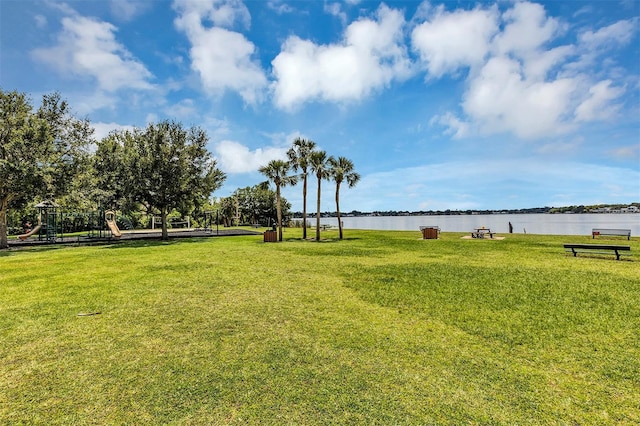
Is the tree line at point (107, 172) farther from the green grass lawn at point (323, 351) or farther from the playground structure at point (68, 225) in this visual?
the green grass lawn at point (323, 351)

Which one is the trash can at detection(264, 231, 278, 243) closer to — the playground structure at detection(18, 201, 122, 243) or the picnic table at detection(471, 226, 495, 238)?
the playground structure at detection(18, 201, 122, 243)

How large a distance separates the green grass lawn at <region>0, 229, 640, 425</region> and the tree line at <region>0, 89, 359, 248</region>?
14171 mm

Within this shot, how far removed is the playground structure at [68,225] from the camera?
25875 mm

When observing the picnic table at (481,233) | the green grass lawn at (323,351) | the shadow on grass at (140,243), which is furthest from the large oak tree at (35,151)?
the picnic table at (481,233)

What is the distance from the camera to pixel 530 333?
19.0 feet

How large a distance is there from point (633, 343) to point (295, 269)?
9851 millimetres

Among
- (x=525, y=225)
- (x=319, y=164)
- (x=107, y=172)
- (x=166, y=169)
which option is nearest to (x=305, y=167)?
(x=319, y=164)

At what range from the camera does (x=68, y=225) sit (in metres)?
40.2

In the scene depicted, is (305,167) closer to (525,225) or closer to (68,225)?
(68,225)

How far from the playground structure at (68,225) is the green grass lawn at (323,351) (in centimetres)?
1966

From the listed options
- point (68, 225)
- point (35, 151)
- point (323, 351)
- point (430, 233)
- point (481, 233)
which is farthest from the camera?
point (68, 225)

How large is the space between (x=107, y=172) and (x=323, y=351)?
127 feet

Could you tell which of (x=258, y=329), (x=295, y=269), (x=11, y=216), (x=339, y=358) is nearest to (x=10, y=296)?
(x=258, y=329)

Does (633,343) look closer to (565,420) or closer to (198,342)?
(565,420)
